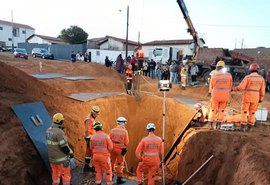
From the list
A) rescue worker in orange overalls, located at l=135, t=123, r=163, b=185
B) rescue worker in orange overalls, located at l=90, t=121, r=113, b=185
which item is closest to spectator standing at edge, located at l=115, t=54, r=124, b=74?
rescue worker in orange overalls, located at l=135, t=123, r=163, b=185

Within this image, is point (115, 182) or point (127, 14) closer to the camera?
point (115, 182)

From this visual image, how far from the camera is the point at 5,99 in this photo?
850cm

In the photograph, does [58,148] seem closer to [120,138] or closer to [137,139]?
[120,138]

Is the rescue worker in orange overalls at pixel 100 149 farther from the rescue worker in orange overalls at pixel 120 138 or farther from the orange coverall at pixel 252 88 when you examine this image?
the orange coverall at pixel 252 88

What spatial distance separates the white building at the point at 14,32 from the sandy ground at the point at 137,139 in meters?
57.2

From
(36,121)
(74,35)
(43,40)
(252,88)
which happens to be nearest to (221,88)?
(252,88)

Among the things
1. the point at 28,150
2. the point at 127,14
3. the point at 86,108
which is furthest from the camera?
the point at 127,14

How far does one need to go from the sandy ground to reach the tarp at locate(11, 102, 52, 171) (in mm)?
163

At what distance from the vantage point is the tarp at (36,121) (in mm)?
7402

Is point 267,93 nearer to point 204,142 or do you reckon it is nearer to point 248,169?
point 204,142

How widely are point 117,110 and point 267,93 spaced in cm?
1104

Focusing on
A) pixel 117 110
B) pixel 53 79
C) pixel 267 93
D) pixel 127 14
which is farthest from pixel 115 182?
pixel 127 14

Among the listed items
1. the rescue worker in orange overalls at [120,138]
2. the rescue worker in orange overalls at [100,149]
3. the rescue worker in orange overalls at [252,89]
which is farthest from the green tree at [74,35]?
the rescue worker in orange overalls at [100,149]

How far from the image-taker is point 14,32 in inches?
2611
